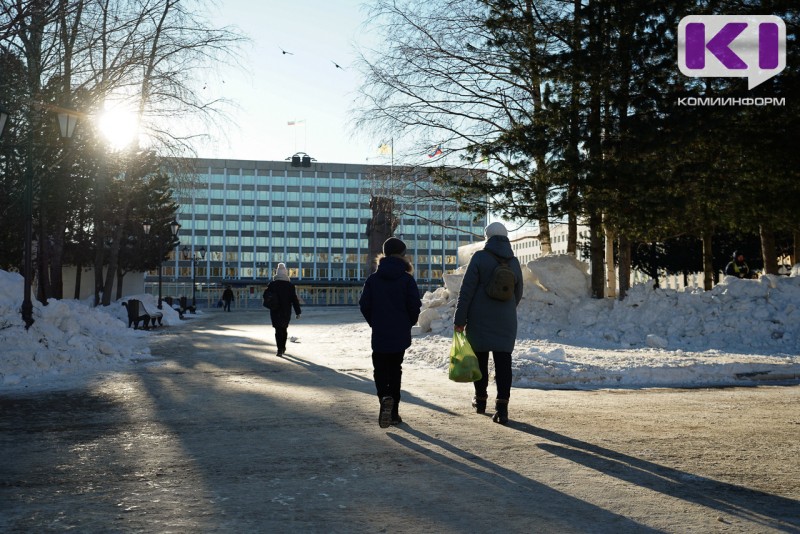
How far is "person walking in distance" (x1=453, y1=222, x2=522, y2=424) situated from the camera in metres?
7.49

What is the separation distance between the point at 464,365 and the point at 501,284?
2.74ft

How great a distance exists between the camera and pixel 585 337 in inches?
676

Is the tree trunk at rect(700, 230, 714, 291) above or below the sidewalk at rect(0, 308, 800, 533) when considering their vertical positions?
above

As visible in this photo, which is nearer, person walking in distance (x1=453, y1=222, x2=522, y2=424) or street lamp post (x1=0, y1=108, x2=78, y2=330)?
person walking in distance (x1=453, y1=222, x2=522, y2=424)

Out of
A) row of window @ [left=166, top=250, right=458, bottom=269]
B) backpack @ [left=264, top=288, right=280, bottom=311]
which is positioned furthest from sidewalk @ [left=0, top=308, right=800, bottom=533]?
row of window @ [left=166, top=250, right=458, bottom=269]

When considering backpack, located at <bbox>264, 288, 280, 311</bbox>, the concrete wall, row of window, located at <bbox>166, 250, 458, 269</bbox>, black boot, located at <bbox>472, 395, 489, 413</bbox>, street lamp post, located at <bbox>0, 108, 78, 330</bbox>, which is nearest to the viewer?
black boot, located at <bbox>472, 395, 489, 413</bbox>

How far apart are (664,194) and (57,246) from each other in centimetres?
1915

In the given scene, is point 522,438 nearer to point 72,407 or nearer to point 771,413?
point 771,413

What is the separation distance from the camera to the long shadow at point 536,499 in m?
3.94

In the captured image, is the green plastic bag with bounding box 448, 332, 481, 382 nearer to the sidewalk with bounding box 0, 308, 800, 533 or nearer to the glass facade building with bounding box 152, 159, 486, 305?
the sidewalk with bounding box 0, 308, 800, 533

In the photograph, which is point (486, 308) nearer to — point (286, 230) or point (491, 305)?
point (491, 305)

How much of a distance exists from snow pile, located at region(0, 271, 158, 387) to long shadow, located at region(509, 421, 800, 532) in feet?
26.6

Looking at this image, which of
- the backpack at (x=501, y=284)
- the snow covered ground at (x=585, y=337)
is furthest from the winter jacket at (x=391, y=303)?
the snow covered ground at (x=585, y=337)

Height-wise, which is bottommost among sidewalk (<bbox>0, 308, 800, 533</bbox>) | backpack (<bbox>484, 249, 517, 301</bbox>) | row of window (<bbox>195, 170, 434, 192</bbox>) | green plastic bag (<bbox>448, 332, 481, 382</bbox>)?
sidewalk (<bbox>0, 308, 800, 533</bbox>)
